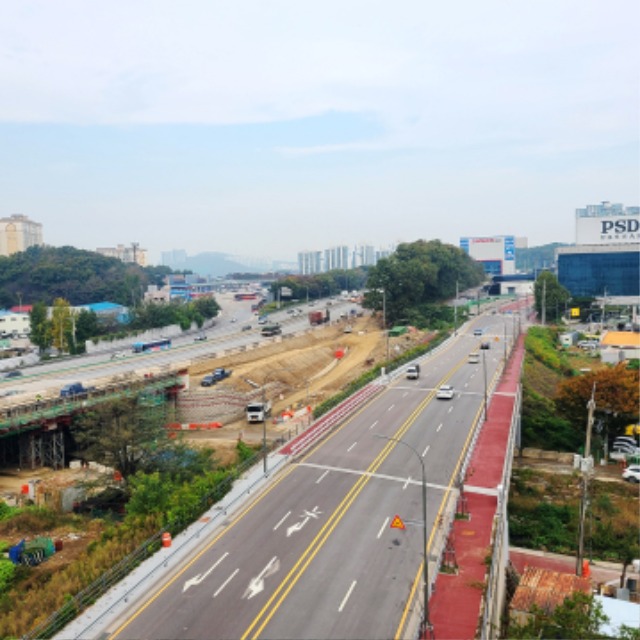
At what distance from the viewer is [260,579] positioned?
2294 cm

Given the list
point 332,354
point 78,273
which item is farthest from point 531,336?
point 78,273

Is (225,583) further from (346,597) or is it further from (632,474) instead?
(632,474)

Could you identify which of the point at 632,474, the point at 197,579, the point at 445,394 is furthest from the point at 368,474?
the point at 632,474

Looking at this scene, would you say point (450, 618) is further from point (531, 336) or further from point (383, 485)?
point (531, 336)

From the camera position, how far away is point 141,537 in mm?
25969

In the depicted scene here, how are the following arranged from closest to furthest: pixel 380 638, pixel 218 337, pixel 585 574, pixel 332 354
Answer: pixel 380 638 < pixel 585 574 < pixel 332 354 < pixel 218 337

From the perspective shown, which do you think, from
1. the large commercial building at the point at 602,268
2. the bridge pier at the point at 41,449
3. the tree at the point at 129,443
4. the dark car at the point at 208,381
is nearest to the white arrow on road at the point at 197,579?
the tree at the point at 129,443

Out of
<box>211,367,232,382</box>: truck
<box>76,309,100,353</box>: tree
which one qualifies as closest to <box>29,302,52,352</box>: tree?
<box>76,309,100,353</box>: tree

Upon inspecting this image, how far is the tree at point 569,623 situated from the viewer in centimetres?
1808

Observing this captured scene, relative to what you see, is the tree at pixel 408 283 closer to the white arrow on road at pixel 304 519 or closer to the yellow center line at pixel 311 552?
the yellow center line at pixel 311 552

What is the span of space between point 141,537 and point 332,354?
6375 centimetres

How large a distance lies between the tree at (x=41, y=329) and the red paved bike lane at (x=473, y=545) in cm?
7605

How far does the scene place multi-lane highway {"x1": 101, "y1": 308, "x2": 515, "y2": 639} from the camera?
20375 mm

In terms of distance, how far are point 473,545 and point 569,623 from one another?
7176mm
